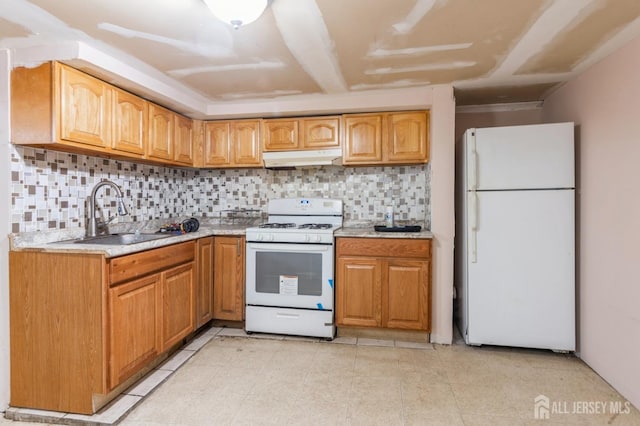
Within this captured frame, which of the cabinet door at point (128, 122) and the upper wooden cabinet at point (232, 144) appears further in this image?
the upper wooden cabinet at point (232, 144)

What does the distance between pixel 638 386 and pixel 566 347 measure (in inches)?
23.9

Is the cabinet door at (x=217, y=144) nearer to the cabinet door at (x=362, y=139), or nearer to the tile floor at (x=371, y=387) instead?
the cabinet door at (x=362, y=139)

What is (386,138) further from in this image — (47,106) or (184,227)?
(47,106)

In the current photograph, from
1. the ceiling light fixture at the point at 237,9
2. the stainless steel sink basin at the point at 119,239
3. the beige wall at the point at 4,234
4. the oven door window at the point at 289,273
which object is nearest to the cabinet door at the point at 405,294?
the oven door window at the point at 289,273

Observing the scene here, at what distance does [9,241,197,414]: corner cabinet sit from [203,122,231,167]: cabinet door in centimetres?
157

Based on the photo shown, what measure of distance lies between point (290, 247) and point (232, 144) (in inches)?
48.2

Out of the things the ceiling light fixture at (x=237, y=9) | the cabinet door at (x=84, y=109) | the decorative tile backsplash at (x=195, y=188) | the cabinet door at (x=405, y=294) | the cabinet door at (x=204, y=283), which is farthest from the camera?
the cabinet door at (x=204, y=283)

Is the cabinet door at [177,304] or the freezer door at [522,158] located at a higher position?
the freezer door at [522,158]

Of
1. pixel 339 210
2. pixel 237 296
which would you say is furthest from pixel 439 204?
pixel 237 296

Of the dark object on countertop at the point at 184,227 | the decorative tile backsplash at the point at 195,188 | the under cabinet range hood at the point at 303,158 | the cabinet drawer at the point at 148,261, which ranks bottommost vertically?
the cabinet drawer at the point at 148,261

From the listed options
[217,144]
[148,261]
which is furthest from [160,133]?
[148,261]

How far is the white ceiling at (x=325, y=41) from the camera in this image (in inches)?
66.0

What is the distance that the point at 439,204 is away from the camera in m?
2.91

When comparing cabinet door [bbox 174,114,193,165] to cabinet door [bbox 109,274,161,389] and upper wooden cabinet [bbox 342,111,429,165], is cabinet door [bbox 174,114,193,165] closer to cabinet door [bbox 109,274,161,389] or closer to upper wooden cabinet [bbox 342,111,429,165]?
cabinet door [bbox 109,274,161,389]
